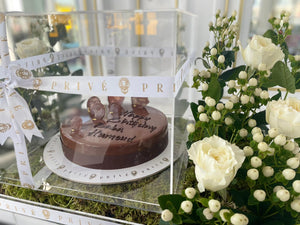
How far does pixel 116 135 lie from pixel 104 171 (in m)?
0.08

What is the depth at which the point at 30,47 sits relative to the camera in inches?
23.8

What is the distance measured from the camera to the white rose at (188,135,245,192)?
289 mm

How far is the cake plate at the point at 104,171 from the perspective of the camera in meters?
0.51

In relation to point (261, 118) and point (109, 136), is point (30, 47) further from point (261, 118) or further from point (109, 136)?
point (261, 118)

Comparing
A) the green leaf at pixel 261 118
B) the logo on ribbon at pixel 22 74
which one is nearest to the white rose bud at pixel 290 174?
the green leaf at pixel 261 118

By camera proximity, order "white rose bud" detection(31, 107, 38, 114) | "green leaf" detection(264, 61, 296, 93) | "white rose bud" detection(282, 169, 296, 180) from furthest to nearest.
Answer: "white rose bud" detection(31, 107, 38, 114), "green leaf" detection(264, 61, 296, 93), "white rose bud" detection(282, 169, 296, 180)

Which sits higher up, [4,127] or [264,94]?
[264,94]

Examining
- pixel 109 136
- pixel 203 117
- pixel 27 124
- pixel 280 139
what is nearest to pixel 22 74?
pixel 27 124

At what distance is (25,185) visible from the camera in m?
0.56

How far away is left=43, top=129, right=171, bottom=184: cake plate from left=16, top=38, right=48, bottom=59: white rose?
0.26 meters


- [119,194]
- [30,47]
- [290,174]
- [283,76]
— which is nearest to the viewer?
[290,174]

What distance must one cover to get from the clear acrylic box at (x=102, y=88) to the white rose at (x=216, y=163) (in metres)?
0.12

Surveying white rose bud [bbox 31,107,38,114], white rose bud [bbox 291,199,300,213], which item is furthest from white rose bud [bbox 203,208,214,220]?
white rose bud [bbox 31,107,38,114]

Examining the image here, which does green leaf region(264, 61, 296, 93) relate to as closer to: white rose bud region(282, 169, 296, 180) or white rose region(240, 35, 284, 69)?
white rose region(240, 35, 284, 69)
